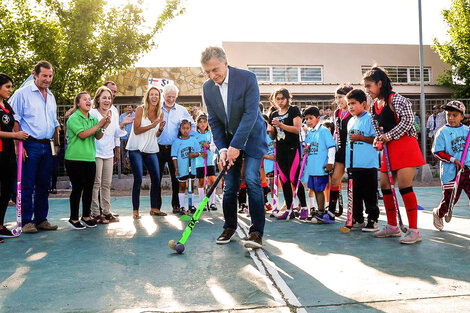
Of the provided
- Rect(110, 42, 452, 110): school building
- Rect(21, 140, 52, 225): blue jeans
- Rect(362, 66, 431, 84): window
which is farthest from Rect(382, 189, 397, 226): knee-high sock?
Rect(362, 66, 431, 84): window

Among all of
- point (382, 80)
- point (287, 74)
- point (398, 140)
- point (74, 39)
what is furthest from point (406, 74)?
point (398, 140)

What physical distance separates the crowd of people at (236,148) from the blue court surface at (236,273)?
1.33 feet

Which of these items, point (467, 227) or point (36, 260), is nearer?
point (36, 260)

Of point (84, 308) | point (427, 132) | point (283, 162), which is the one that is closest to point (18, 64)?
point (283, 162)

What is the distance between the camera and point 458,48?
68.1 ft

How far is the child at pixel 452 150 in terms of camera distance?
543cm

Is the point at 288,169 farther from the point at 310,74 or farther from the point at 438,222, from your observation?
the point at 310,74

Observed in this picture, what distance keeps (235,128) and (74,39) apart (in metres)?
11.5

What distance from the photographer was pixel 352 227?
18.1 feet

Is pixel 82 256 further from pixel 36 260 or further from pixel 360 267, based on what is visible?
pixel 360 267

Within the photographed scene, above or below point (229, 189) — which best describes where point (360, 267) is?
below

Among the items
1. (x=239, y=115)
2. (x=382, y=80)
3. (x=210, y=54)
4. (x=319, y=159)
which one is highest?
(x=210, y=54)

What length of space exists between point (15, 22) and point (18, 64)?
4.47 ft

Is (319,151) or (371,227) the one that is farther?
(319,151)
